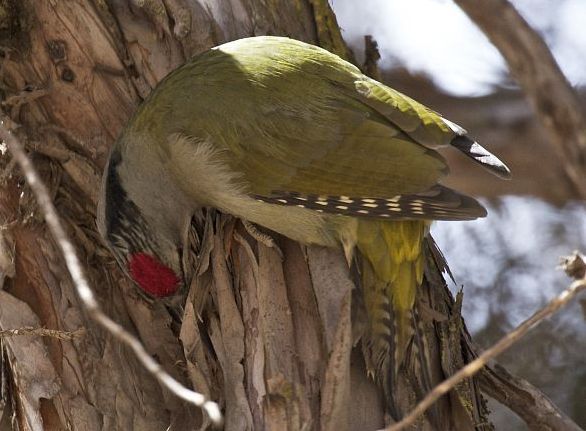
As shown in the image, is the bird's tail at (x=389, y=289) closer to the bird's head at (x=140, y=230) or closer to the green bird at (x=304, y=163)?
the green bird at (x=304, y=163)

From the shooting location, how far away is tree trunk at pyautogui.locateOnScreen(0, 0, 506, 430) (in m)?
3.34

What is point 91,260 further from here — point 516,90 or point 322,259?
point 516,90

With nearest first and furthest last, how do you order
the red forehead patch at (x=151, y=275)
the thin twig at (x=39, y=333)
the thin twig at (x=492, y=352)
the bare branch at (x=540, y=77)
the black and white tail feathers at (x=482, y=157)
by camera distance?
1. the thin twig at (x=492, y=352)
2. the bare branch at (x=540, y=77)
3. the black and white tail feathers at (x=482, y=157)
4. the thin twig at (x=39, y=333)
5. the red forehead patch at (x=151, y=275)

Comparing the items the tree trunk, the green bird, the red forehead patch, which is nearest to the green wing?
the green bird

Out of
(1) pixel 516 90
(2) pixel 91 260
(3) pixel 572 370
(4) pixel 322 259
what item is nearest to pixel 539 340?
(3) pixel 572 370

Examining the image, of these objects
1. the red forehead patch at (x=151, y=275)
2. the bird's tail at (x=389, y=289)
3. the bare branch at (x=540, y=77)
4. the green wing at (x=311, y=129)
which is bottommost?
the bird's tail at (x=389, y=289)

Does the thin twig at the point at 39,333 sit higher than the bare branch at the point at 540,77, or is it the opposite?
the bare branch at the point at 540,77

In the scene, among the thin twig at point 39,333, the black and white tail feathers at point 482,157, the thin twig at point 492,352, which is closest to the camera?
the thin twig at point 492,352

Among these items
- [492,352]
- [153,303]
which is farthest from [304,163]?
[492,352]

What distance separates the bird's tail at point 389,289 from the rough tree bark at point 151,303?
0.07m

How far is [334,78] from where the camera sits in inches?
138

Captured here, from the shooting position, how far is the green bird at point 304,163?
334 centimetres

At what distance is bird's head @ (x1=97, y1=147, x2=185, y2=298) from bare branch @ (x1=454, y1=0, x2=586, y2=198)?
1.45 metres

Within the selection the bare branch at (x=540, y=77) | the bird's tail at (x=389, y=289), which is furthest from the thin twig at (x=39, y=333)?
the bare branch at (x=540, y=77)
